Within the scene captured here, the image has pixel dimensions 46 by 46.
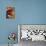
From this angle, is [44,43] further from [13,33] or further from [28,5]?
[28,5]

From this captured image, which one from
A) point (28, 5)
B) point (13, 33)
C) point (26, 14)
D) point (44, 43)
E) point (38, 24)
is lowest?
point (44, 43)

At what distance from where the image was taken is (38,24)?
3.21 m

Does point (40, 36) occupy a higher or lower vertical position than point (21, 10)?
lower

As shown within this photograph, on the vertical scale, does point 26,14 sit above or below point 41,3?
below

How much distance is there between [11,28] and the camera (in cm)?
326

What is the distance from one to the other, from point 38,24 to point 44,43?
1.53ft

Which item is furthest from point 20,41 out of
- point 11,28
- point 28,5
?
point 28,5

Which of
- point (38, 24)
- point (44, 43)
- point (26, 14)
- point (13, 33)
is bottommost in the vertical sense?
point (44, 43)

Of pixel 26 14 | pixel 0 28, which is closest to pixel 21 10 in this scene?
pixel 26 14

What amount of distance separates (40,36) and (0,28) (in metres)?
0.97

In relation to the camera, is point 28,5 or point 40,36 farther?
point 28,5

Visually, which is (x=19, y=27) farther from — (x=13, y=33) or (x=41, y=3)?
(x=41, y=3)

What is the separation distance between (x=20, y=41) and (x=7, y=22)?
22.0 inches

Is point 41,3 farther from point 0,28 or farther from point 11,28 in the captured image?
point 0,28
